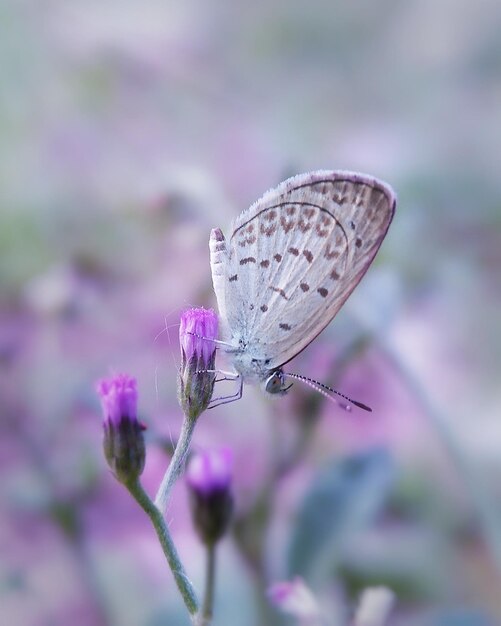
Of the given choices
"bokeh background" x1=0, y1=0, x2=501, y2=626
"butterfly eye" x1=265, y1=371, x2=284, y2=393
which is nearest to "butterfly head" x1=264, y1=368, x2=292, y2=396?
"butterfly eye" x1=265, y1=371, x2=284, y2=393

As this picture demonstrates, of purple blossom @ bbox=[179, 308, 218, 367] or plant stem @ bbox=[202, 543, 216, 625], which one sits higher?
purple blossom @ bbox=[179, 308, 218, 367]

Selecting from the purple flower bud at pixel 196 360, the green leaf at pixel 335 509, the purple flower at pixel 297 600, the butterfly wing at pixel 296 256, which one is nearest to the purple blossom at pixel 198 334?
the purple flower bud at pixel 196 360

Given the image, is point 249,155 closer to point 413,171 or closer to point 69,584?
point 413,171

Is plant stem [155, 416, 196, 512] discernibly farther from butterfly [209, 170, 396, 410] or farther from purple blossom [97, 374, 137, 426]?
butterfly [209, 170, 396, 410]

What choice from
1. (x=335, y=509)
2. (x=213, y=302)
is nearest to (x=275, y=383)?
(x=335, y=509)

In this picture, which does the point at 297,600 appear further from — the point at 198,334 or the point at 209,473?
the point at 198,334

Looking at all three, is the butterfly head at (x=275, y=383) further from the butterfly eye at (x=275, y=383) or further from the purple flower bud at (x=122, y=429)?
the purple flower bud at (x=122, y=429)

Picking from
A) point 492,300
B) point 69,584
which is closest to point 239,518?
point 69,584
